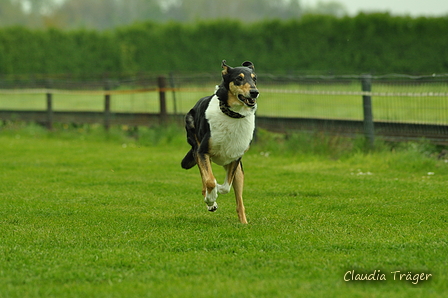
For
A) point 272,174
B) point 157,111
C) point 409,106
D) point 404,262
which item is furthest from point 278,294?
point 157,111

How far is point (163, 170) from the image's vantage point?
12312 millimetres

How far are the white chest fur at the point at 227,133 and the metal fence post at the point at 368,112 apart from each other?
5965mm

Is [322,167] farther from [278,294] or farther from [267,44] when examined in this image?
[267,44]

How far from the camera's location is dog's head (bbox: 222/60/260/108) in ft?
22.9

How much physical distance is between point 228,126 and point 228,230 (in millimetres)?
1107

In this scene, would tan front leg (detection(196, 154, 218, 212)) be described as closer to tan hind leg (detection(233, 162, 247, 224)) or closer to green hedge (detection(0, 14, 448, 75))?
tan hind leg (detection(233, 162, 247, 224))

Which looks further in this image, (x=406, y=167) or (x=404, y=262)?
(x=406, y=167)

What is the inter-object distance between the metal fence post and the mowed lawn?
1.45ft

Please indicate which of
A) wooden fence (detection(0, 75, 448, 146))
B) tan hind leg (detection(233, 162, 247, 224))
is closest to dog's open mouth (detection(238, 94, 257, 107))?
tan hind leg (detection(233, 162, 247, 224))

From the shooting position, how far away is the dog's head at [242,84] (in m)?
6.99

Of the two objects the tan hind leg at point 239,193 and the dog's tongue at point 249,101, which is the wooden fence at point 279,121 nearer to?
the tan hind leg at point 239,193

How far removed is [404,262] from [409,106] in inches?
333

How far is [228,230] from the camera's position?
6953mm

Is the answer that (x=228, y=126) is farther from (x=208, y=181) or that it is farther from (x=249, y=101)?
(x=208, y=181)
